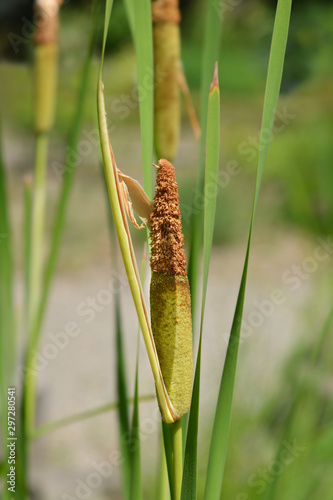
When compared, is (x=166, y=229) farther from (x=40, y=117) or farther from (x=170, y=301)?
(x=40, y=117)

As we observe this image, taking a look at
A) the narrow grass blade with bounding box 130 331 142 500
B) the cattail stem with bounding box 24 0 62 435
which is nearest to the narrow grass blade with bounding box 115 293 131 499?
the narrow grass blade with bounding box 130 331 142 500

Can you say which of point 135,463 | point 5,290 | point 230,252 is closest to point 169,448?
point 135,463

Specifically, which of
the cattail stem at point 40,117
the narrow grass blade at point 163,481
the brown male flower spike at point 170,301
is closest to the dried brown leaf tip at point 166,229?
the brown male flower spike at point 170,301

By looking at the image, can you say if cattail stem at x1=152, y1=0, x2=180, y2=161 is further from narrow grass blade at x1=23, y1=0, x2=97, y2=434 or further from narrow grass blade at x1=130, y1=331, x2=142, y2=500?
narrow grass blade at x1=130, y1=331, x2=142, y2=500

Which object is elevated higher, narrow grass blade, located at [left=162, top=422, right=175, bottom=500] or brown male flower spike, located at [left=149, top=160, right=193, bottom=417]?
brown male flower spike, located at [left=149, top=160, right=193, bottom=417]

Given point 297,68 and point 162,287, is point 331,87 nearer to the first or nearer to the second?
point 297,68

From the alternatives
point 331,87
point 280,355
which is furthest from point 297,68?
point 280,355

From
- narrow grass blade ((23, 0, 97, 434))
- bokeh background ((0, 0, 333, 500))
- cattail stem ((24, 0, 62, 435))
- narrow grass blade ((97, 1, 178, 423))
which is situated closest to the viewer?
narrow grass blade ((97, 1, 178, 423))
